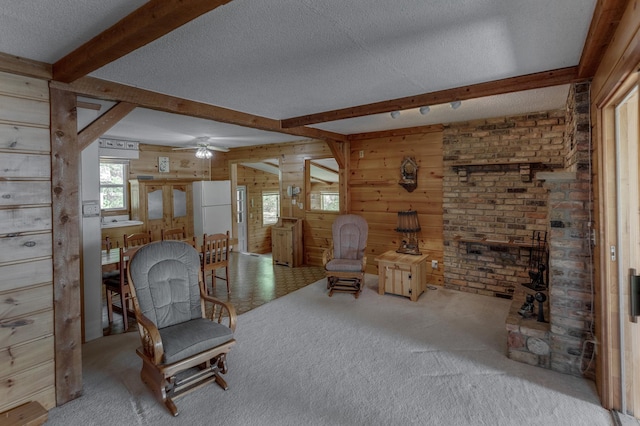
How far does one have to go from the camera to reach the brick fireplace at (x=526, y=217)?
8.73 feet

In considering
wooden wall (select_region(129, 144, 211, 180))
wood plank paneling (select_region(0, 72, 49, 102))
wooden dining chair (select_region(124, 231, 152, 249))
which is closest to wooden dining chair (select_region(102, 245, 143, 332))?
wooden dining chair (select_region(124, 231, 152, 249))

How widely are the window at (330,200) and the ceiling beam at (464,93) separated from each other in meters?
3.45

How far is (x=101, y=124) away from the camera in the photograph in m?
2.81

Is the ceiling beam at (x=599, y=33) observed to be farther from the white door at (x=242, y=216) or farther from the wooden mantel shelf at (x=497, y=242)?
the white door at (x=242, y=216)

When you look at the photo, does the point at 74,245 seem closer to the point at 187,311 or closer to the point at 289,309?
the point at 187,311

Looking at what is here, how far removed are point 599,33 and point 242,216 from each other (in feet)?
24.9

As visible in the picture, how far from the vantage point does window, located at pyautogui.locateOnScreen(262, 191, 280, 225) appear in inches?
360

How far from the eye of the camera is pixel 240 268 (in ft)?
20.8

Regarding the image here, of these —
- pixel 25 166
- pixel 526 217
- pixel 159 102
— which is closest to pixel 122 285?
pixel 25 166

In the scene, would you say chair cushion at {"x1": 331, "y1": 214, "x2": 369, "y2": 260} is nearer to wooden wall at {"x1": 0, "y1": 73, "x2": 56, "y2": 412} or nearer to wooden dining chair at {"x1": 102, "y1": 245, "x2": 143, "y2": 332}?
wooden dining chair at {"x1": 102, "y1": 245, "x2": 143, "y2": 332}

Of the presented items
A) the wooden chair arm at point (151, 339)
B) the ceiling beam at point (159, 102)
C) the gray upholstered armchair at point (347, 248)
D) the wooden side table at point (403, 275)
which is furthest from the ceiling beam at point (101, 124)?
the wooden side table at point (403, 275)

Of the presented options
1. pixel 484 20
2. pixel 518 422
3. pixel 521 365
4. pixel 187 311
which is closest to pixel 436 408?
pixel 518 422

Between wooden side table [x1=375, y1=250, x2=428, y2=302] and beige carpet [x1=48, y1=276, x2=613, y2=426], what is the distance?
25.7 inches

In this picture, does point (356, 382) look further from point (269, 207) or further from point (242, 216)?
point (269, 207)
